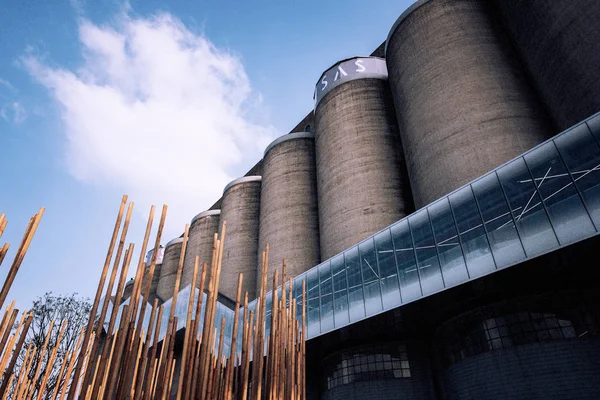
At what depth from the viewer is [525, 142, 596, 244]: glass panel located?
1208cm

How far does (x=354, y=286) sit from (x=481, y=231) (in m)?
6.34

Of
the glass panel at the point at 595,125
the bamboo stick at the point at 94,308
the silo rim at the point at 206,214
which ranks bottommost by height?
the bamboo stick at the point at 94,308

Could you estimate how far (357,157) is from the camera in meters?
25.1

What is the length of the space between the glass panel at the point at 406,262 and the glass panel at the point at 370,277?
1212mm

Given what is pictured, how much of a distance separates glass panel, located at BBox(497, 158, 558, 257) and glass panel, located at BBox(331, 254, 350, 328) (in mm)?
8101

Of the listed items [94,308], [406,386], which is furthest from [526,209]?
[94,308]

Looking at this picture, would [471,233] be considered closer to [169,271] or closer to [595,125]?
[595,125]

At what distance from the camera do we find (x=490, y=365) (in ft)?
49.1

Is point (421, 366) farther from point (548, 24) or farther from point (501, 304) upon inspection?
point (548, 24)

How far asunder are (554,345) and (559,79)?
38.9ft

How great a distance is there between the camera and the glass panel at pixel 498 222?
13.2 m

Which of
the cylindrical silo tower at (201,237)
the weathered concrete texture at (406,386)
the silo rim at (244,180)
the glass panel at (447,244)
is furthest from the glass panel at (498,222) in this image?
the cylindrical silo tower at (201,237)

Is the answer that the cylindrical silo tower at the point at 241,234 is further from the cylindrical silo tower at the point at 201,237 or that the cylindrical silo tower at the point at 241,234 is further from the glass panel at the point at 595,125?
the glass panel at the point at 595,125

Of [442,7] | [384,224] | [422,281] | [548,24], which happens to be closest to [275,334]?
[422,281]
